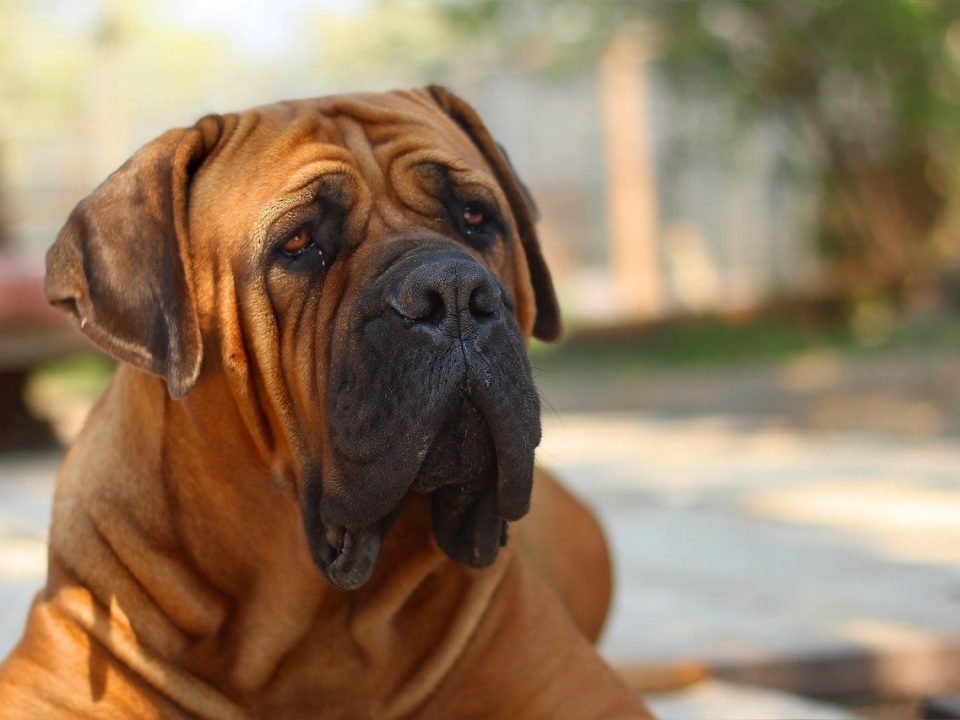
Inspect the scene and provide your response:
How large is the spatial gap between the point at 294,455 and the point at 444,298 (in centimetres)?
40

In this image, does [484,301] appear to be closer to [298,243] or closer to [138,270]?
[298,243]

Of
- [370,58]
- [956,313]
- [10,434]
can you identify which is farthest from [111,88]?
[956,313]

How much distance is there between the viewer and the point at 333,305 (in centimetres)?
233

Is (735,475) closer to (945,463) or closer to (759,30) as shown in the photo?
(945,463)

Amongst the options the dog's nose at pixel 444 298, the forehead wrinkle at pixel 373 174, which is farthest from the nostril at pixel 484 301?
the forehead wrinkle at pixel 373 174

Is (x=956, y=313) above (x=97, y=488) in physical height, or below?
below

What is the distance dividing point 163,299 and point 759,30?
906 cm

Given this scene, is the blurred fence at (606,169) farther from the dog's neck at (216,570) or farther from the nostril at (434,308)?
the nostril at (434,308)

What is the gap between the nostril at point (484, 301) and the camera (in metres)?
2.21

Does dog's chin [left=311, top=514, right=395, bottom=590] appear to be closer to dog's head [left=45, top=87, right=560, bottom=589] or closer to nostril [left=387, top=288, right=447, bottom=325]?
dog's head [left=45, top=87, right=560, bottom=589]

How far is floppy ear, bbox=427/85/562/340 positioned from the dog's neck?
60 cm

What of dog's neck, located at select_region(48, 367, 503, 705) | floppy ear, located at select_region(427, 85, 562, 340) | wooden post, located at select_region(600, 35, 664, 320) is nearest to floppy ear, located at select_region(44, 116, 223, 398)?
dog's neck, located at select_region(48, 367, 503, 705)

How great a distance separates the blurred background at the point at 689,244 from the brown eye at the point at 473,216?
171 centimetres

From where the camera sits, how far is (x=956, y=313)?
11766 millimetres
